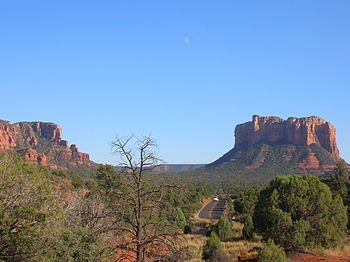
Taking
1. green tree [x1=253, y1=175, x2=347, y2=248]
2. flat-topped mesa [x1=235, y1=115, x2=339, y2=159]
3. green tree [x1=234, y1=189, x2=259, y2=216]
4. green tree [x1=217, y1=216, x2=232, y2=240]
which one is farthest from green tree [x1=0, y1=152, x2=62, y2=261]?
flat-topped mesa [x1=235, y1=115, x2=339, y2=159]

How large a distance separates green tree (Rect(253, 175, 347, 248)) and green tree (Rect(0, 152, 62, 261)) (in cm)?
1432

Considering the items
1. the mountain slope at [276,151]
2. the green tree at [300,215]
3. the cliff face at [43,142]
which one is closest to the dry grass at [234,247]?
the green tree at [300,215]

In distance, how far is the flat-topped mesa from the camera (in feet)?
543

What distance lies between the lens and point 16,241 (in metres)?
14.3

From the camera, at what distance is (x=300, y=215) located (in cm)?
2592

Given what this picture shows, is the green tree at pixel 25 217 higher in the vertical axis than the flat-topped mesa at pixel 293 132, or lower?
lower

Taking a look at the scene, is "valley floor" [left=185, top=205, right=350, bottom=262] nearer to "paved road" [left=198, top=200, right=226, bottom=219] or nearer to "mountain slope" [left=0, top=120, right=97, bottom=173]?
"paved road" [left=198, top=200, right=226, bottom=219]

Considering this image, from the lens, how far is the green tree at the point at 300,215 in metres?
24.5

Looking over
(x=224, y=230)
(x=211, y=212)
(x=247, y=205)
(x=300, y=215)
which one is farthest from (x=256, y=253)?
(x=211, y=212)

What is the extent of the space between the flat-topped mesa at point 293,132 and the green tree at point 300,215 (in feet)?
467

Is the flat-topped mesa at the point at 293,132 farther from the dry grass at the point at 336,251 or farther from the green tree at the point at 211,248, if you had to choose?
the green tree at the point at 211,248

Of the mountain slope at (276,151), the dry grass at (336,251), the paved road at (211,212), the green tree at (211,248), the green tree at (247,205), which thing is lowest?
the dry grass at (336,251)

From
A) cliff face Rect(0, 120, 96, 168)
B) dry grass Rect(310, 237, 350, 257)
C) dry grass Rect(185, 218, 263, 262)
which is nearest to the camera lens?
dry grass Rect(185, 218, 263, 262)

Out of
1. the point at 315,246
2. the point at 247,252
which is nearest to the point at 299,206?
the point at 315,246
